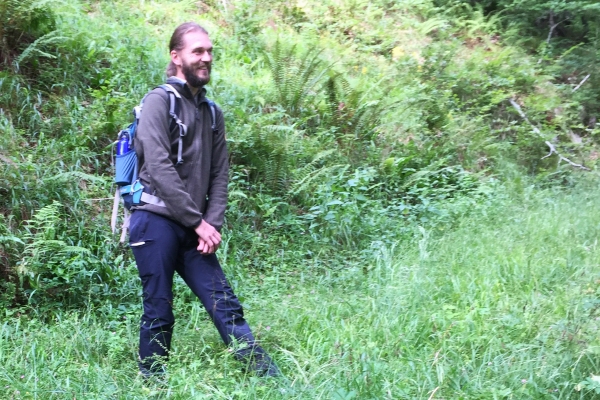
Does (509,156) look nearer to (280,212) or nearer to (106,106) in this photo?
(280,212)

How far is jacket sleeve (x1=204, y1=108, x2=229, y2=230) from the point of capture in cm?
388

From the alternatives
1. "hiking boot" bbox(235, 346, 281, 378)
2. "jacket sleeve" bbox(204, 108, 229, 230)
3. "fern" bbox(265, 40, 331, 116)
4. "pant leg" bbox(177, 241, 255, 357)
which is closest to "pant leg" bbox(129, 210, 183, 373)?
"pant leg" bbox(177, 241, 255, 357)

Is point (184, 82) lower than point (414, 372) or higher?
higher

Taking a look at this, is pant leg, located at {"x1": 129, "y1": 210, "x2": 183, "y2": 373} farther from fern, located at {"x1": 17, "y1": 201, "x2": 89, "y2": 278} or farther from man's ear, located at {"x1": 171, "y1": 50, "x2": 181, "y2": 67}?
fern, located at {"x1": 17, "y1": 201, "x2": 89, "y2": 278}

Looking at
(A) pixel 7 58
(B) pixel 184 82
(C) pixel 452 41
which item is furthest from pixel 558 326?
(C) pixel 452 41

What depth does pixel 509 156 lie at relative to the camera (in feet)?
30.7

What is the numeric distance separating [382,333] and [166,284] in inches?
60.6

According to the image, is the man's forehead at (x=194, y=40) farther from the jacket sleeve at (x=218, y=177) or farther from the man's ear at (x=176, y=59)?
the jacket sleeve at (x=218, y=177)

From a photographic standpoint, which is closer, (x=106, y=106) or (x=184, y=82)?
(x=184, y=82)

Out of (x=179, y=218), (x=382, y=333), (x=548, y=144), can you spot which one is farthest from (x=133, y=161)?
(x=548, y=144)

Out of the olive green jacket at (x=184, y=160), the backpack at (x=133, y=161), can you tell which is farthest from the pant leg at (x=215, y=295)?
the backpack at (x=133, y=161)

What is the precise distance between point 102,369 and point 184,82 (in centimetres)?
189

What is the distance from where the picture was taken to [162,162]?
136 inches

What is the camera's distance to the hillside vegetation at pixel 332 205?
365 cm
